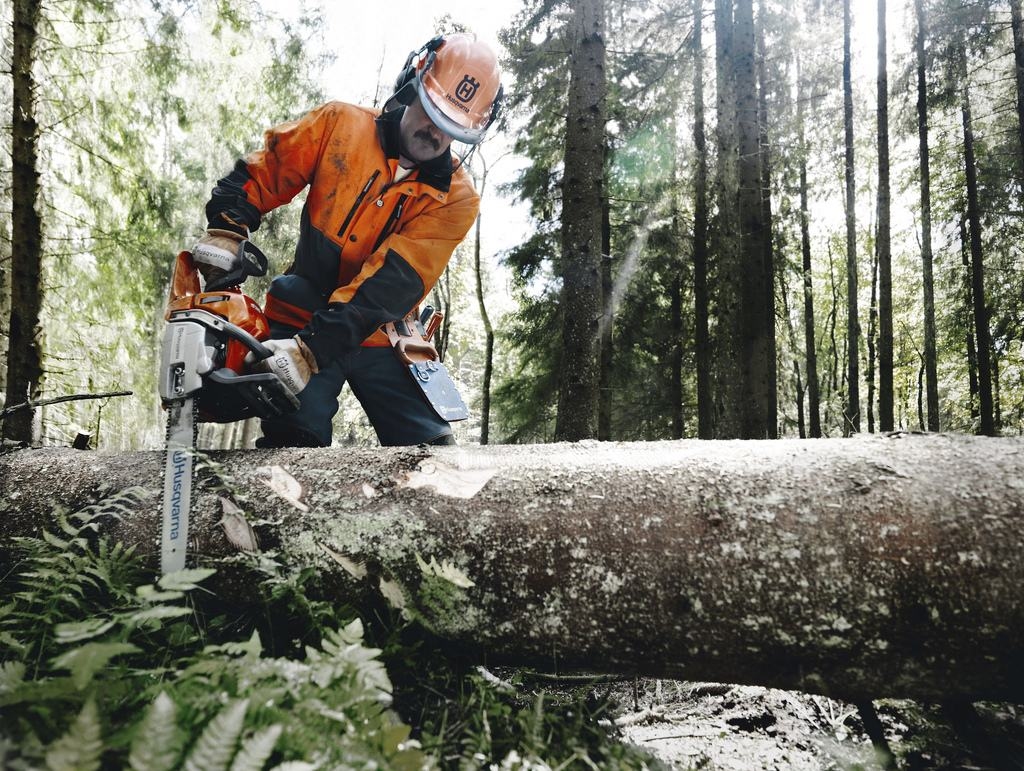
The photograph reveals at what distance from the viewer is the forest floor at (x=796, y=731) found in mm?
1485

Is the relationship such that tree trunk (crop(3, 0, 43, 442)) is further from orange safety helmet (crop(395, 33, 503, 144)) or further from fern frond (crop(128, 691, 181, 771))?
fern frond (crop(128, 691, 181, 771))

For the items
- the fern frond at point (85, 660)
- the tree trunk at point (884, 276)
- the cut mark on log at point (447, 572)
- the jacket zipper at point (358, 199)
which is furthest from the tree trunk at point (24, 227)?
the tree trunk at point (884, 276)

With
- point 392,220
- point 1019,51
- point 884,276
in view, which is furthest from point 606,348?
point 1019,51

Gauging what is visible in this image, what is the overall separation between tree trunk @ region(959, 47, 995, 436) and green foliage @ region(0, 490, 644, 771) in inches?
475

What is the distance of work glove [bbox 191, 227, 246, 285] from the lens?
250 centimetres

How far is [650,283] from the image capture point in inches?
478

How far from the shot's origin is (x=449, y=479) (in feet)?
6.19

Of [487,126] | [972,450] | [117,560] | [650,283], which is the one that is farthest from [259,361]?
[650,283]

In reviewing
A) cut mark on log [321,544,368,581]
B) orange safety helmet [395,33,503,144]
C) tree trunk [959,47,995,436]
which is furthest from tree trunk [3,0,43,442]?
tree trunk [959,47,995,436]

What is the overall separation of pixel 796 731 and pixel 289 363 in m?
2.28

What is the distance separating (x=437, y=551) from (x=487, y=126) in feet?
6.88

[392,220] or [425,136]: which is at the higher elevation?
[425,136]

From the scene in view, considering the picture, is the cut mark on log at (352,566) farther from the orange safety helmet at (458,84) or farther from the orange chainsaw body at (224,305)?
the orange safety helmet at (458,84)

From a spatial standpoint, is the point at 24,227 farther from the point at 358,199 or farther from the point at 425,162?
the point at 425,162
